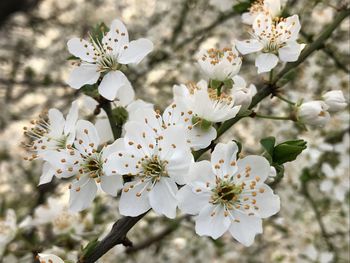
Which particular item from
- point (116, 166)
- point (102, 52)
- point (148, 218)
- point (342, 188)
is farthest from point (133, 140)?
point (148, 218)

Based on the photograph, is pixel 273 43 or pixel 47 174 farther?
pixel 273 43

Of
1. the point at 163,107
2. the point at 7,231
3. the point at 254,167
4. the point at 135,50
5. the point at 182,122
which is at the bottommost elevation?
the point at 163,107

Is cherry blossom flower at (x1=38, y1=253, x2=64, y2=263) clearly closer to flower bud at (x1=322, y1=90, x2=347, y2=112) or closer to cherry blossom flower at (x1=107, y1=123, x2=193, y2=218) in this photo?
cherry blossom flower at (x1=107, y1=123, x2=193, y2=218)

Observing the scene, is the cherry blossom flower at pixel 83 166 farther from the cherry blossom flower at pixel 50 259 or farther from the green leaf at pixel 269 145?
the green leaf at pixel 269 145

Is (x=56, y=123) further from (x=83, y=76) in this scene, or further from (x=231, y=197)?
(x=231, y=197)

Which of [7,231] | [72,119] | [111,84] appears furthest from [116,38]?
[7,231]

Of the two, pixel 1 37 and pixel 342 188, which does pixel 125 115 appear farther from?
pixel 1 37
